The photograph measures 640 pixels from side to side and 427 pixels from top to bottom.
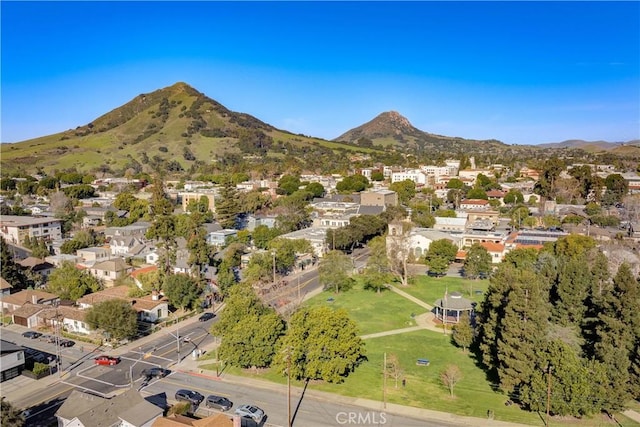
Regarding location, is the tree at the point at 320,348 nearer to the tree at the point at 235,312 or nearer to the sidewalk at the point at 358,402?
the sidewalk at the point at 358,402

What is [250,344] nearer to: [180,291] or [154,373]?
[154,373]

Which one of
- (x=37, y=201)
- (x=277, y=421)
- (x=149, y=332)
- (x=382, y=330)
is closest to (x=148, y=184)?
(x=37, y=201)

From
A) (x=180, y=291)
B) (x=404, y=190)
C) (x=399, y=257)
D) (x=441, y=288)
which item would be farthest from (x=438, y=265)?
(x=404, y=190)

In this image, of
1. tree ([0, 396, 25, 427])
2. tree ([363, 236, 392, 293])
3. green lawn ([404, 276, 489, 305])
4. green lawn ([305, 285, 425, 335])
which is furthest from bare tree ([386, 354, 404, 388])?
tree ([0, 396, 25, 427])

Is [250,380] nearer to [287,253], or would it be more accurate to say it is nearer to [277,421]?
[277,421]

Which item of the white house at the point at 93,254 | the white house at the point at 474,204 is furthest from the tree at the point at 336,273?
the white house at the point at 474,204
